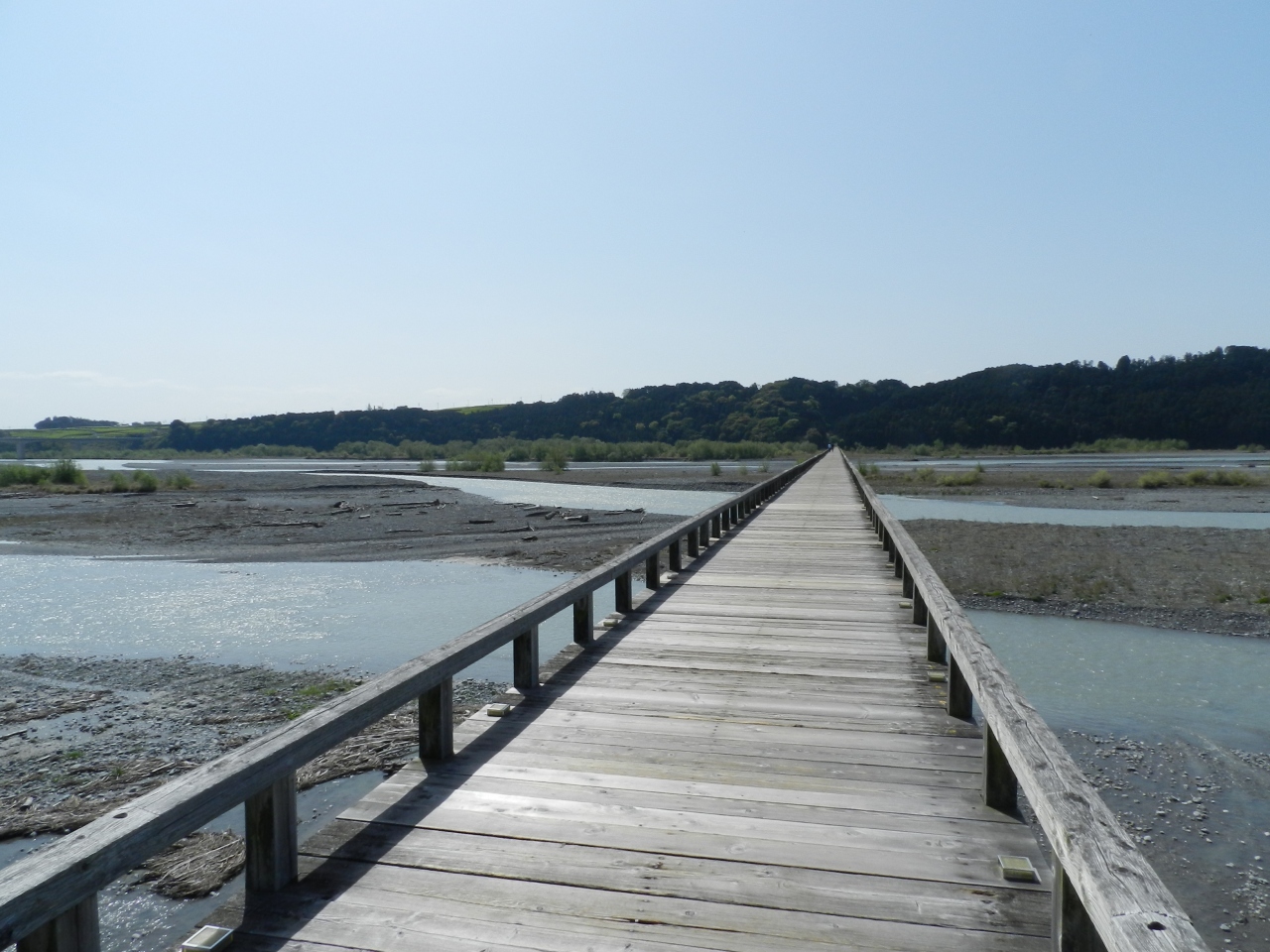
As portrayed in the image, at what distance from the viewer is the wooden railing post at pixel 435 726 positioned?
3756 mm

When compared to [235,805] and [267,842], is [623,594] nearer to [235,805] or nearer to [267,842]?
[267,842]

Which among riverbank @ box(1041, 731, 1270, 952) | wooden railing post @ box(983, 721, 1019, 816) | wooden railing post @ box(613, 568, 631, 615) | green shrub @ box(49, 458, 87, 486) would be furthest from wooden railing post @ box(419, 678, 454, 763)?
green shrub @ box(49, 458, 87, 486)

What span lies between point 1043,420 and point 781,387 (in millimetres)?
44412

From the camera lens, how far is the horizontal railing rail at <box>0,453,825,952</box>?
5.95 feet

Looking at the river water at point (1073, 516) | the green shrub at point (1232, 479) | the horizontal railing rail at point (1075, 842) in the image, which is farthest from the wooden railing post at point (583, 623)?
the green shrub at point (1232, 479)

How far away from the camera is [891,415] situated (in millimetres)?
134125

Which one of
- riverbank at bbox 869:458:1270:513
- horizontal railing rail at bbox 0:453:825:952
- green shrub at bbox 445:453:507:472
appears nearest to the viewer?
horizontal railing rail at bbox 0:453:825:952

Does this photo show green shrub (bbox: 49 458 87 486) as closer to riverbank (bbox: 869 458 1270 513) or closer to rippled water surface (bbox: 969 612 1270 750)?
riverbank (bbox: 869 458 1270 513)

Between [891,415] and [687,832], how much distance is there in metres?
138

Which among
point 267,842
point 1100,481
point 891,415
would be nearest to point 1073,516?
point 1100,481

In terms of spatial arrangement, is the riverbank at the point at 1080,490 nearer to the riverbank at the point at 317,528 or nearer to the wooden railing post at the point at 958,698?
the riverbank at the point at 317,528

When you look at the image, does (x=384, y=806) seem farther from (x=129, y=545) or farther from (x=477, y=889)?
(x=129, y=545)

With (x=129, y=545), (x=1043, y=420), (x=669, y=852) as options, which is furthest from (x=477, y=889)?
(x=1043, y=420)

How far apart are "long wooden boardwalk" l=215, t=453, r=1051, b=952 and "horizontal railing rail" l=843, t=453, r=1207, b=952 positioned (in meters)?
0.23
